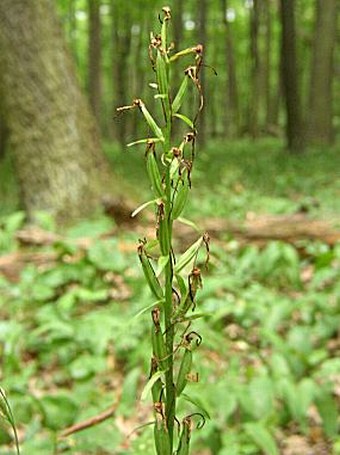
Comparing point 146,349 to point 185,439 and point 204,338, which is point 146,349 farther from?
point 185,439

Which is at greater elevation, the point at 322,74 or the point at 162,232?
the point at 162,232

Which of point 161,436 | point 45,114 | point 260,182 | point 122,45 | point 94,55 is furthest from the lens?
point 122,45

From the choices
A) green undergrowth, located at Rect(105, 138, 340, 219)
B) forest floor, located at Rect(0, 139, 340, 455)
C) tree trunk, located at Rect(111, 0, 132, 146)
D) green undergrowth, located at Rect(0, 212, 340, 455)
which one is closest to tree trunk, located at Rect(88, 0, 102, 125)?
tree trunk, located at Rect(111, 0, 132, 146)

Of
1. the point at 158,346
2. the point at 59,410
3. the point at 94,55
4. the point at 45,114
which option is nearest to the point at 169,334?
the point at 158,346

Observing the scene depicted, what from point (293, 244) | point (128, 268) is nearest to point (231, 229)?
point (293, 244)

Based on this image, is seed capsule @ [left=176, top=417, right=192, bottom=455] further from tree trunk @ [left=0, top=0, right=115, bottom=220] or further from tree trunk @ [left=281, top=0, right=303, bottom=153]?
tree trunk @ [left=281, top=0, right=303, bottom=153]

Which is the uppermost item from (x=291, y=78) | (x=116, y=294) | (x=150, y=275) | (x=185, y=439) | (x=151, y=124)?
(x=151, y=124)

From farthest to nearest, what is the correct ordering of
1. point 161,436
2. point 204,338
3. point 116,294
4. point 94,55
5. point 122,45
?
point 122,45
point 94,55
point 116,294
point 204,338
point 161,436
